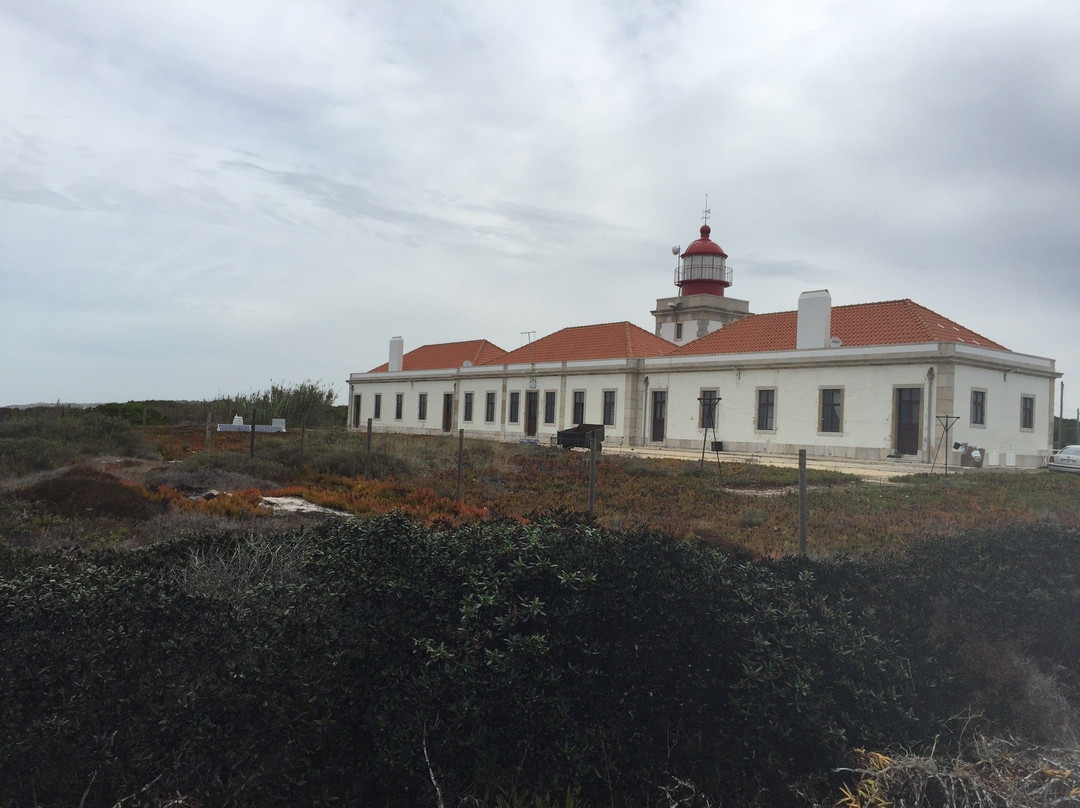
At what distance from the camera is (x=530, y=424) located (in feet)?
119

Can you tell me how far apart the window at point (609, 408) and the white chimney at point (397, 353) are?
1679 centimetres

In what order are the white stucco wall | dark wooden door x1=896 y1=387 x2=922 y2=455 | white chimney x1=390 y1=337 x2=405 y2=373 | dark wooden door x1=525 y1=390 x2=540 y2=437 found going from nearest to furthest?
the white stucco wall
dark wooden door x1=896 y1=387 x2=922 y2=455
dark wooden door x1=525 y1=390 x2=540 y2=437
white chimney x1=390 y1=337 x2=405 y2=373

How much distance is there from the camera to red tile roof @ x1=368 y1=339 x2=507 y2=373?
42.6 metres

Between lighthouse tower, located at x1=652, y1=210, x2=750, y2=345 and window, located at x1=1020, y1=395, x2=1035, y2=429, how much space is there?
15.1m

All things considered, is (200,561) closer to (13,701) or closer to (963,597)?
(13,701)

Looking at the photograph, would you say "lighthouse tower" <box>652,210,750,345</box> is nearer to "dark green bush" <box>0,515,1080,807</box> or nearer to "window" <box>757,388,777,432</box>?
"window" <box>757,388,777,432</box>

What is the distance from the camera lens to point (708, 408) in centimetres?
2912

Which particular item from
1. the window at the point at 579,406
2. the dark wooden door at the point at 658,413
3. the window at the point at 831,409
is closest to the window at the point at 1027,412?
the window at the point at 831,409

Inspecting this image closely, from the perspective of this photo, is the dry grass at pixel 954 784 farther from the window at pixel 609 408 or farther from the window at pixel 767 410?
the window at pixel 609 408

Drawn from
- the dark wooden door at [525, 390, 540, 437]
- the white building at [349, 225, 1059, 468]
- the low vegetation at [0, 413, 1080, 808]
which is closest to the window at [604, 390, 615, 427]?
the white building at [349, 225, 1059, 468]

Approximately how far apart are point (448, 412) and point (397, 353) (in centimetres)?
684

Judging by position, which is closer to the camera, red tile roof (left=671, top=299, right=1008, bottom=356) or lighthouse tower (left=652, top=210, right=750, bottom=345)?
red tile roof (left=671, top=299, right=1008, bottom=356)

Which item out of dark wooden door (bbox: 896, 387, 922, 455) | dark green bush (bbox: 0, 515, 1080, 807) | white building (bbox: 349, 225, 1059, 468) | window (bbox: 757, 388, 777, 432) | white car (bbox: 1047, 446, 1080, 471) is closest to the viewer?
dark green bush (bbox: 0, 515, 1080, 807)

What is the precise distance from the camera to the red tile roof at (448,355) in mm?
42625
